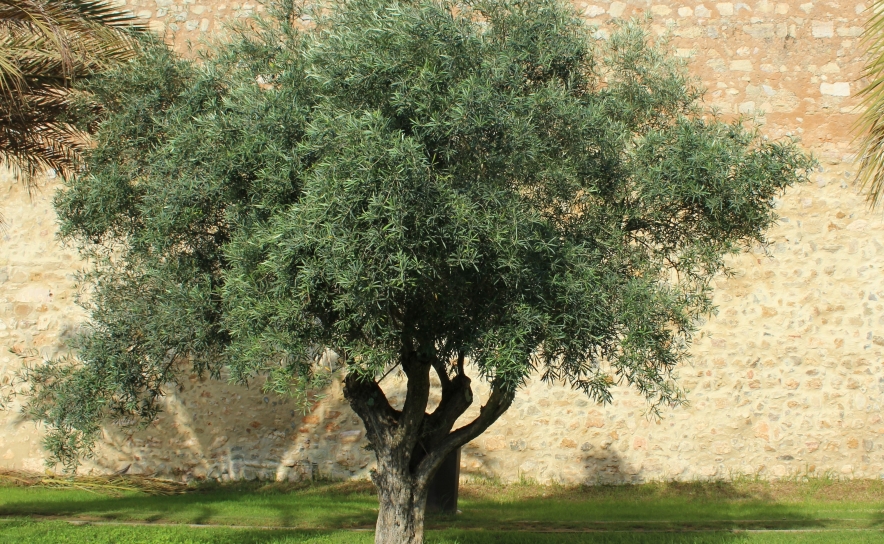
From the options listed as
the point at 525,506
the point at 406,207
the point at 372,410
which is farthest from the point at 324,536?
the point at 406,207

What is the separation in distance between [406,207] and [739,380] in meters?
6.51

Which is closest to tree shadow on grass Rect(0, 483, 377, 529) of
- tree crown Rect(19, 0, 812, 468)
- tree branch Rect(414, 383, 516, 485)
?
tree branch Rect(414, 383, 516, 485)

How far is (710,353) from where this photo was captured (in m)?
9.48

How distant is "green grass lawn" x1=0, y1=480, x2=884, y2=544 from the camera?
23.4 ft

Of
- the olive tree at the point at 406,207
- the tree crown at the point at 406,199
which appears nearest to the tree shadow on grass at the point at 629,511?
the olive tree at the point at 406,207

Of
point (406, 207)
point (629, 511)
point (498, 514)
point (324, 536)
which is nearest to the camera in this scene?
point (406, 207)

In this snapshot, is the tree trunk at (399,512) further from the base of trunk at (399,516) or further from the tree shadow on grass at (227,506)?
the tree shadow on grass at (227,506)

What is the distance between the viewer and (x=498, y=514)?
837 centimetres

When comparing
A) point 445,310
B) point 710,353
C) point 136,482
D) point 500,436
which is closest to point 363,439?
point 500,436

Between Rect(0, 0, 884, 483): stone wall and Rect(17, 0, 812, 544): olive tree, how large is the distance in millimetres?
3613

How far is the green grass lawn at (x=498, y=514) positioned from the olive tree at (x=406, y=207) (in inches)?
57.8

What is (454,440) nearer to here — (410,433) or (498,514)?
(410,433)

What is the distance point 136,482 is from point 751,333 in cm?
738

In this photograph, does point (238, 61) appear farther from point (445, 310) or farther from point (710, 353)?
point (710, 353)
